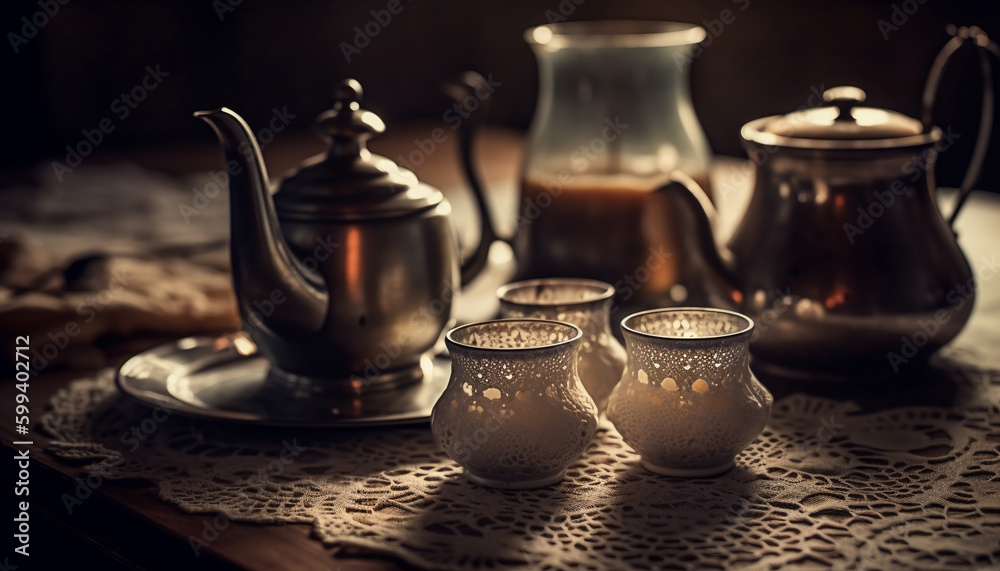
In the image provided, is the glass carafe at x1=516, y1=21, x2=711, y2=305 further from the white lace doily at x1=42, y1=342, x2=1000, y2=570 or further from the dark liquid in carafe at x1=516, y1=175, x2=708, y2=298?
the white lace doily at x1=42, y1=342, x2=1000, y2=570

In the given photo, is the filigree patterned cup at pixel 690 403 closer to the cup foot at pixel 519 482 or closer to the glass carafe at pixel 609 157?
the cup foot at pixel 519 482

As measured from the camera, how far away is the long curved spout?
0.74m

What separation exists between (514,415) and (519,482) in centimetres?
5

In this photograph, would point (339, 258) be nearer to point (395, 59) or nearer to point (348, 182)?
point (348, 182)

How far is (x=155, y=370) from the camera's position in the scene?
896 millimetres

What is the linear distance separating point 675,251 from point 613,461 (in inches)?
13.8

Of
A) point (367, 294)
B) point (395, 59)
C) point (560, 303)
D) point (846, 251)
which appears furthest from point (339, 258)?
point (395, 59)

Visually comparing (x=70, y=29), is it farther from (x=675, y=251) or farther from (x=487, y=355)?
(x=487, y=355)

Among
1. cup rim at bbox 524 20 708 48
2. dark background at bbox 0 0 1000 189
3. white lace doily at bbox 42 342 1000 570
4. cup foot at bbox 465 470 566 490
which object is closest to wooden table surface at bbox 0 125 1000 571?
white lace doily at bbox 42 342 1000 570

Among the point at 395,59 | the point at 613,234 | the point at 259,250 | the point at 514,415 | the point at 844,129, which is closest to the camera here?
the point at 514,415

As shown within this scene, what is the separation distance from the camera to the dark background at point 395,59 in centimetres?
243

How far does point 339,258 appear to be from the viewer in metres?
0.78

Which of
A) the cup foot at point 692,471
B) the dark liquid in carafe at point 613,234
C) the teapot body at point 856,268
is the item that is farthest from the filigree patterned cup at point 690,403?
the dark liquid in carafe at point 613,234

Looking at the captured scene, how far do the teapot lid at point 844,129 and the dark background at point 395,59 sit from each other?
1.43m
